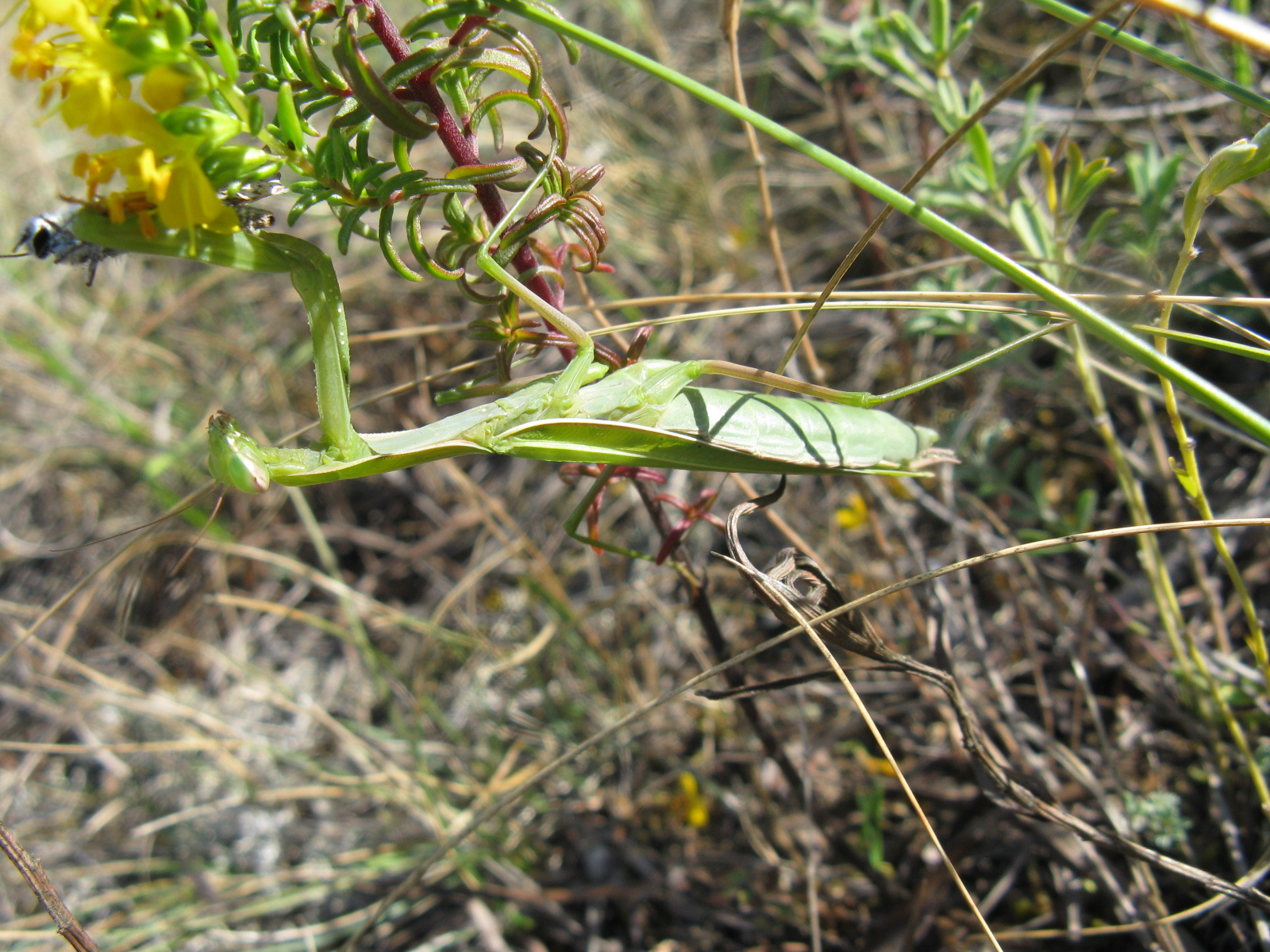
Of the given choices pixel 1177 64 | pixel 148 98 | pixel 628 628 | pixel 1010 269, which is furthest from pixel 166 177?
pixel 628 628

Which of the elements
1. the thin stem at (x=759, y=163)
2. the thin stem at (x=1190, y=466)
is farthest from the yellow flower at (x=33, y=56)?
the thin stem at (x=1190, y=466)

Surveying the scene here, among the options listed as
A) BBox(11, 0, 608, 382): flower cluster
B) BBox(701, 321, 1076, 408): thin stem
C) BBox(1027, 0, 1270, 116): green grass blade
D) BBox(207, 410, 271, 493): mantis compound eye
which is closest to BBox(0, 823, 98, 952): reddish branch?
BBox(207, 410, 271, 493): mantis compound eye

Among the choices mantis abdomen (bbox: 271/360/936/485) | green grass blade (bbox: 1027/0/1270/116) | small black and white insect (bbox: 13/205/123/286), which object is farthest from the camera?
mantis abdomen (bbox: 271/360/936/485)

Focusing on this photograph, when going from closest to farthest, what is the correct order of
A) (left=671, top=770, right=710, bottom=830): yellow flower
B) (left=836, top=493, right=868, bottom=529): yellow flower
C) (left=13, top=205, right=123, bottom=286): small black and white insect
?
(left=13, top=205, right=123, bottom=286): small black and white insect → (left=671, top=770, right=710, bottom=830): yellow flower → (left=836, top=493, right=868, bottom=529): yellow flower

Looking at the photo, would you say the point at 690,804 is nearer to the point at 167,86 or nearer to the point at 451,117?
the point at 451,117

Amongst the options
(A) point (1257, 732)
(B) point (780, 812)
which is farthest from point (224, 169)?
(A) point (1257, 732)

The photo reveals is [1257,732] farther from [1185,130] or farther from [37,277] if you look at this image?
[37,277]

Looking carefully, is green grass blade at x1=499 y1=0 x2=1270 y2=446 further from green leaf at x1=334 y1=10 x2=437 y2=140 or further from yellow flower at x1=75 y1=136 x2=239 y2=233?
yellow flower at x1=75 y1=136 x2=239 y2=233
